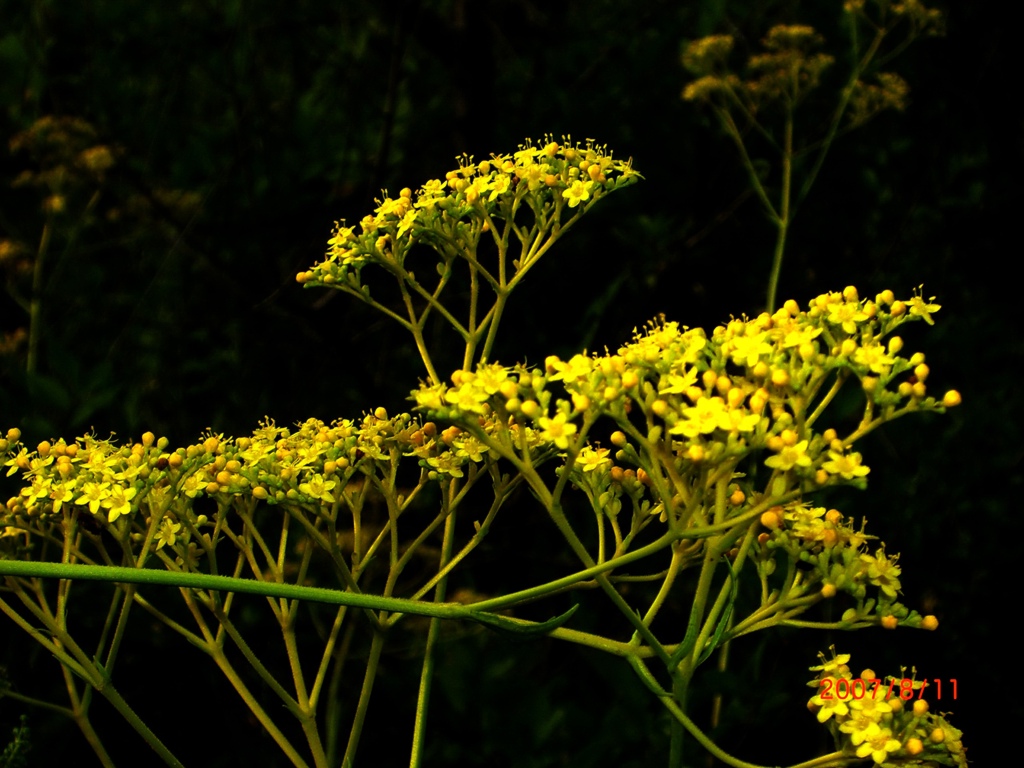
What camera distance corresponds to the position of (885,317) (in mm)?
1302

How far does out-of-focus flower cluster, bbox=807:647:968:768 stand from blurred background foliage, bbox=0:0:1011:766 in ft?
2.02

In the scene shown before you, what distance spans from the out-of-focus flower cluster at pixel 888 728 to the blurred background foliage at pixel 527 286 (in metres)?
0.62

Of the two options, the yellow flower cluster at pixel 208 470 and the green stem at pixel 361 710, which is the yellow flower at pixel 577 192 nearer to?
the yellow flower cluster at pixel 208 470

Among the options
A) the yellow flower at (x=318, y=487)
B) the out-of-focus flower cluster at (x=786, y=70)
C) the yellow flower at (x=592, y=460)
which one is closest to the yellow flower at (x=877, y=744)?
the yellow flower at (x=592, y=460)

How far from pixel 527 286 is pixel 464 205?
63.7 inches

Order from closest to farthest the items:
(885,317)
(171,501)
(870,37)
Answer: (885,317) → (171,501) → (870,37)

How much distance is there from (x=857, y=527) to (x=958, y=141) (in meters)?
2.17

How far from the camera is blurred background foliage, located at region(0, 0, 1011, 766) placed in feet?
7.68

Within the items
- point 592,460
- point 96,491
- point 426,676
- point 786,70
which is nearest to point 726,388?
point 592,460

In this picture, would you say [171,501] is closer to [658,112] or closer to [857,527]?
[857,527]

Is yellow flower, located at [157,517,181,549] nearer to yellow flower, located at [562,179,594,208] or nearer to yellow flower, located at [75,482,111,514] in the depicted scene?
yellow flower, located at [75,482,111,514]

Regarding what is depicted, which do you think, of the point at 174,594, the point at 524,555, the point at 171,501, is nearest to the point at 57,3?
the point at 174,594

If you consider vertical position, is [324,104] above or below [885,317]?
above

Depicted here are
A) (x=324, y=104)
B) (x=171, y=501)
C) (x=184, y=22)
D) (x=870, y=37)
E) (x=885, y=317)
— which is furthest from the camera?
(x=870, y=37)
